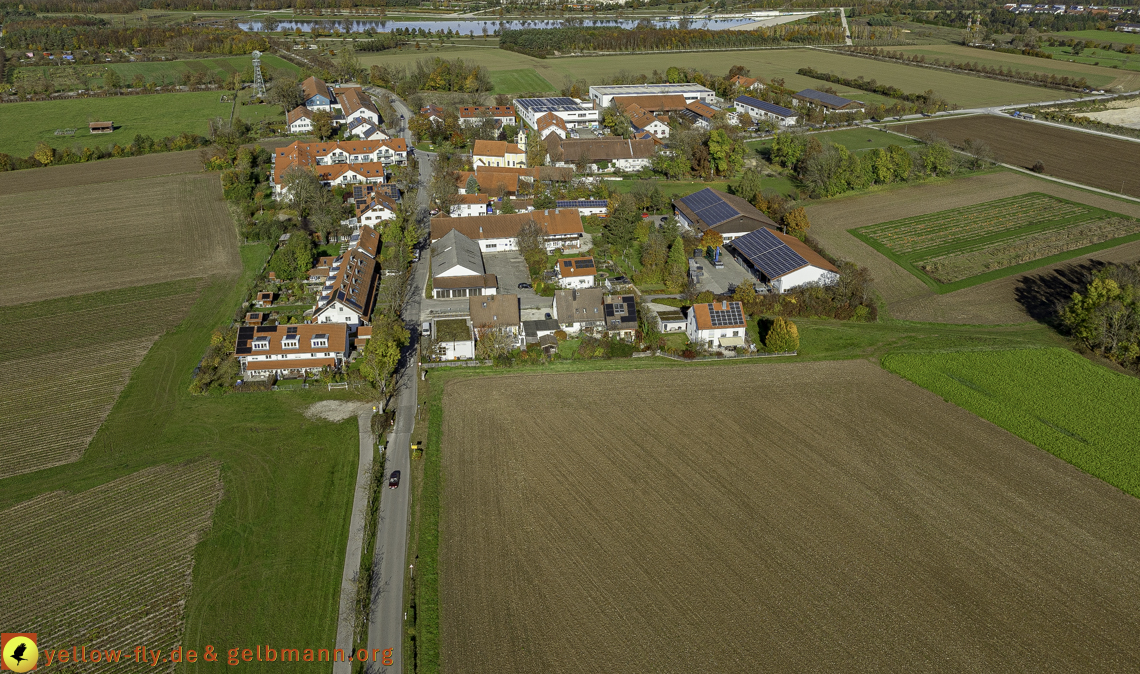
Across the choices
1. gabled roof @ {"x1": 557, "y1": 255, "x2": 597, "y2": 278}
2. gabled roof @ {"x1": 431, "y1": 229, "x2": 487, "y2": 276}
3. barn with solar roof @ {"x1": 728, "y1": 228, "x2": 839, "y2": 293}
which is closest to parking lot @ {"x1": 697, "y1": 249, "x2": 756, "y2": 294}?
barn with solar roof @ {"x1": 728, "y1": 228, "x2": 839, "y2": 293}

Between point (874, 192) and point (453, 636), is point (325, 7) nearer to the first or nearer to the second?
point (874, 192)

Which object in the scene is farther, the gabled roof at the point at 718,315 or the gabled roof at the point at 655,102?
the gabled roof at the point at 655,102

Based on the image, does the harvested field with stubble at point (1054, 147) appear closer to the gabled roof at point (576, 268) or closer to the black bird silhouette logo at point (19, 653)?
the gabled roof at point (576, 268)

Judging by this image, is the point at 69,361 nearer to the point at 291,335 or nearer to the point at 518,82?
the point at 291,335

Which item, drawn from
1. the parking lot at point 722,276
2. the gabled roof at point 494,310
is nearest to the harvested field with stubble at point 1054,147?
the parking lot at point 722,276

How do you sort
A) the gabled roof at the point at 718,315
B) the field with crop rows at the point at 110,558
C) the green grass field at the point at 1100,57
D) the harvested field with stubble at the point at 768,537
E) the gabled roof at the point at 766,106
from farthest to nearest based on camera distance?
the green grass field at the point at 1100,57 < the gabled roof at the point at 766,106 < the gabled roof at the point at 718,315 < the field with crop rows at the point at 110,558 < the harvested field with stubble at the point at 768,537

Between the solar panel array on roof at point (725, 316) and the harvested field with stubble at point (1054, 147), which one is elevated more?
the harvested field with stubble at point (1054, 147)
